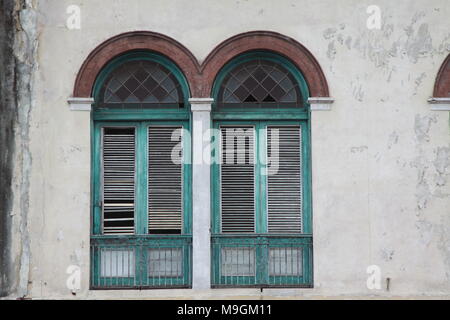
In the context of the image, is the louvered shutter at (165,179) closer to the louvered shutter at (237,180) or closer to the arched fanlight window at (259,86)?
the louvered shutter at (237,180)

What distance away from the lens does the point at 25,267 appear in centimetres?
1175

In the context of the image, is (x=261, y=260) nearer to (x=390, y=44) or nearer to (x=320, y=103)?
(x=320, y=103)

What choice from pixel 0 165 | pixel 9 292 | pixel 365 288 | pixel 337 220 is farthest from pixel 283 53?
pixel 9 292

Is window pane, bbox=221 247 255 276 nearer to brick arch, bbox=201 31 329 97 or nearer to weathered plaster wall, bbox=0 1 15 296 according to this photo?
brick arch, bbox=201 31 329 97

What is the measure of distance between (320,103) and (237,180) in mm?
1672

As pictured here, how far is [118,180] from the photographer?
12.2m

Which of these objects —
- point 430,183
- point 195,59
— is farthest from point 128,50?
point 430,183

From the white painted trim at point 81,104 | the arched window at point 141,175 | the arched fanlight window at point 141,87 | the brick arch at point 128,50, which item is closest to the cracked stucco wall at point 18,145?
the white painted trim at point 81,104

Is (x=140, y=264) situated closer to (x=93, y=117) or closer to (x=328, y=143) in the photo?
(x=93, y=117)

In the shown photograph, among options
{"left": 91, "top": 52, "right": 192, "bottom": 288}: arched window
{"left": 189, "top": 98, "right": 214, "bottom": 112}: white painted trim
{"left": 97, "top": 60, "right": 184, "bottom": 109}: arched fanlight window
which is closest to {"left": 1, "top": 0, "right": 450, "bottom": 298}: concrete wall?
{"left": 91, "top": 52, "right": 192, "bottom": 288}: arched window

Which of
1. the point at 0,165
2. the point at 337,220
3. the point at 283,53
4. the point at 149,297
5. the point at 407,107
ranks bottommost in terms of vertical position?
the point at 149,297

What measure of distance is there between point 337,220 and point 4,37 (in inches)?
216

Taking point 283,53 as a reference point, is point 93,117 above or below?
below

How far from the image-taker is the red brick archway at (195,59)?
11930 millimetres
